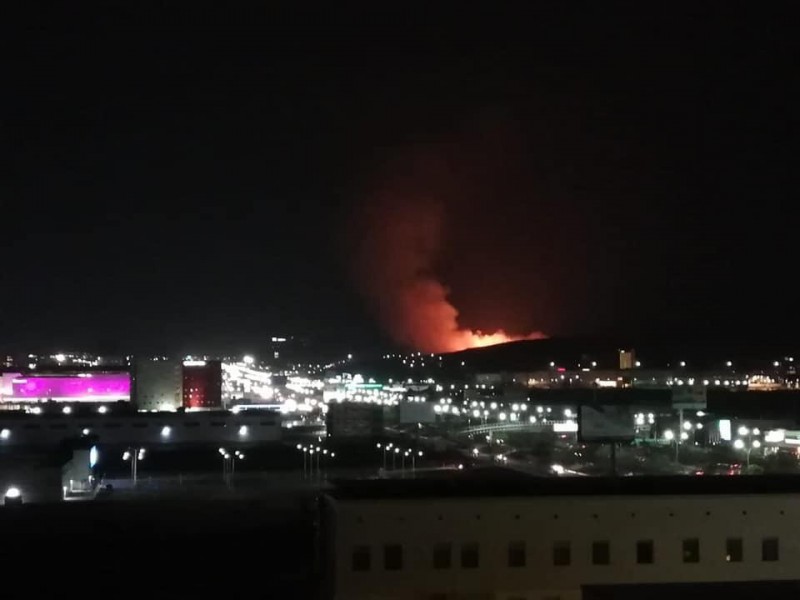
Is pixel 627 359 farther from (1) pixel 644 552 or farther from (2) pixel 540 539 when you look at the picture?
(2) pixel 540 539

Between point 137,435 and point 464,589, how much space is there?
16339 millimetres

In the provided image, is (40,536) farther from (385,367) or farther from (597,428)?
(385,367)

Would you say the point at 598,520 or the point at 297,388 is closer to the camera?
the point at 598,520

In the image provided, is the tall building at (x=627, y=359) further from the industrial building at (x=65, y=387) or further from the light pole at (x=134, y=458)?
the light pole at (x=134, y=458)

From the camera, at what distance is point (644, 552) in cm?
505

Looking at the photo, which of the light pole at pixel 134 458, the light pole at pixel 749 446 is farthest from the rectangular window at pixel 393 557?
the light pole at pixel 749 446

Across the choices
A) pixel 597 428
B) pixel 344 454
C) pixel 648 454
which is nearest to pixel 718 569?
pixel 597 428

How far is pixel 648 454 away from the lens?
48.8 feet

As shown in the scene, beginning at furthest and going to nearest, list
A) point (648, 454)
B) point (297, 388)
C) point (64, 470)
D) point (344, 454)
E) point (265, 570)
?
point (297, 388) < point (344, 454) < point (648, 454) < point (64, 470) < point (265, 570)

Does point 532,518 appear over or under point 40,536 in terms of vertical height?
over

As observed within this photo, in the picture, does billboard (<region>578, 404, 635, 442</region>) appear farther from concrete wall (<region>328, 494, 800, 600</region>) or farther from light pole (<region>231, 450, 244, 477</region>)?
concrete wall (<region>328, 494, 800, 600</region>)

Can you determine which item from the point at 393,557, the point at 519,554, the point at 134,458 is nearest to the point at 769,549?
the point at 519,554

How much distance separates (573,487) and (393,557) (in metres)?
1.10

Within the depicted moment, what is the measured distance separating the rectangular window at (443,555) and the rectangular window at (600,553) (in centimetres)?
75
